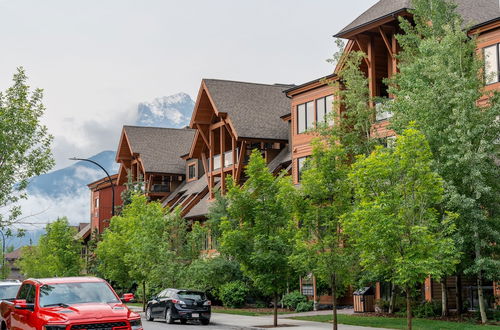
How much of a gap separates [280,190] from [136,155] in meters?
41.8

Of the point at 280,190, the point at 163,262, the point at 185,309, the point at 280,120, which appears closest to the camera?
the point at 280,190

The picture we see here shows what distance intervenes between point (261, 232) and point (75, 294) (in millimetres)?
14461

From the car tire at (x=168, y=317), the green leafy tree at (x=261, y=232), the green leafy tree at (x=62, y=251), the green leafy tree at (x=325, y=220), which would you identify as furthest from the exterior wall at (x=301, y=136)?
the green leafy tree at (x=62, y=251)

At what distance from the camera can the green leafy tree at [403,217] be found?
19.6 meters

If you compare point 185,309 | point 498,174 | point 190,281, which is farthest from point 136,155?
point 498,174

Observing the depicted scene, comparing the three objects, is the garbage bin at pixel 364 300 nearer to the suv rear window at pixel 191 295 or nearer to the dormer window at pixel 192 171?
→ the suv rear window at pixel 191 295

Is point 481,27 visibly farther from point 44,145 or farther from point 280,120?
point 280,120

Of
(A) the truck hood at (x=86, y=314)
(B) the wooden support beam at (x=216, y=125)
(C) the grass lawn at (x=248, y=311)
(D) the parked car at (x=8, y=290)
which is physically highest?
(B) the wooden support beam at (x=216, y=125)

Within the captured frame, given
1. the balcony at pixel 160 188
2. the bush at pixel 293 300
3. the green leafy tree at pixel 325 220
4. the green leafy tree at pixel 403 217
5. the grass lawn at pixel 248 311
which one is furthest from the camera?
the balcony at pixel 160 188

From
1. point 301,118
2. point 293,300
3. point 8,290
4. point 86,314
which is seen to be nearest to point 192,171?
point 301,118

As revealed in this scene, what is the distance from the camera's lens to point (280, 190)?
26062mm

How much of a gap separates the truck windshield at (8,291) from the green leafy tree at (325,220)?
30.6 ft

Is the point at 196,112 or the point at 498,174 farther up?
the point at 196,112

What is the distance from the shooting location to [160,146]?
67125 millimetres
